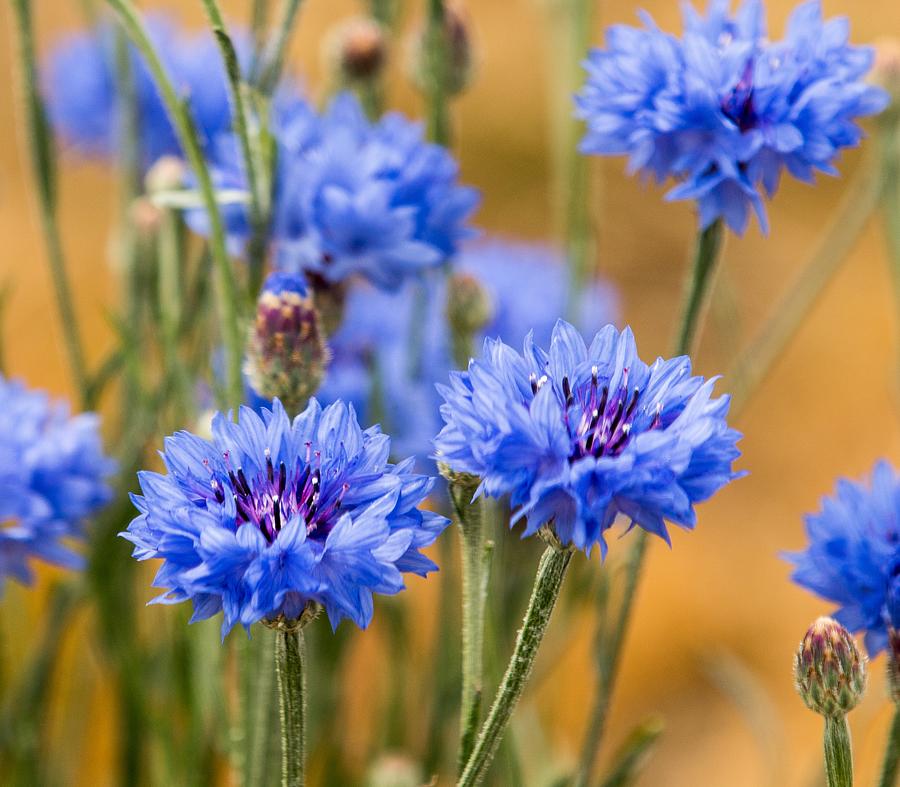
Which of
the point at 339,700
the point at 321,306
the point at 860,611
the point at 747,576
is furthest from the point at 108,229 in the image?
the point at 860,611

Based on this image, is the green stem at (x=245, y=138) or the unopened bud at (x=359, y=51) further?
the unopened bud at (x=359, y=51)

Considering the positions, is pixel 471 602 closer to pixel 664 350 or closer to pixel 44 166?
pixel 44 166

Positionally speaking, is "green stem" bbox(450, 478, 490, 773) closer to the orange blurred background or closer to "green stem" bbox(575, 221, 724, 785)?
"green stem" bbox(575, 221, 724, 785)

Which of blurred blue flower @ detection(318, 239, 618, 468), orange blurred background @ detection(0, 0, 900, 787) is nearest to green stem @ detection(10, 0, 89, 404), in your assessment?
blurred blue flower @ detection(318, 239, 618, 468)

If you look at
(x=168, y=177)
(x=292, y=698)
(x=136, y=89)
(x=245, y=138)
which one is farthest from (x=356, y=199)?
(x=136, y=89)

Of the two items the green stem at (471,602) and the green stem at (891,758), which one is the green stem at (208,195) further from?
the green stem at (891,758)

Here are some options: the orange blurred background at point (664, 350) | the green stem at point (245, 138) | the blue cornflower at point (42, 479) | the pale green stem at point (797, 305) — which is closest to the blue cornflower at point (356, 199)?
the green stem at point (245, 138)

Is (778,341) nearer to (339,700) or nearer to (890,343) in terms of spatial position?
(339,700)
